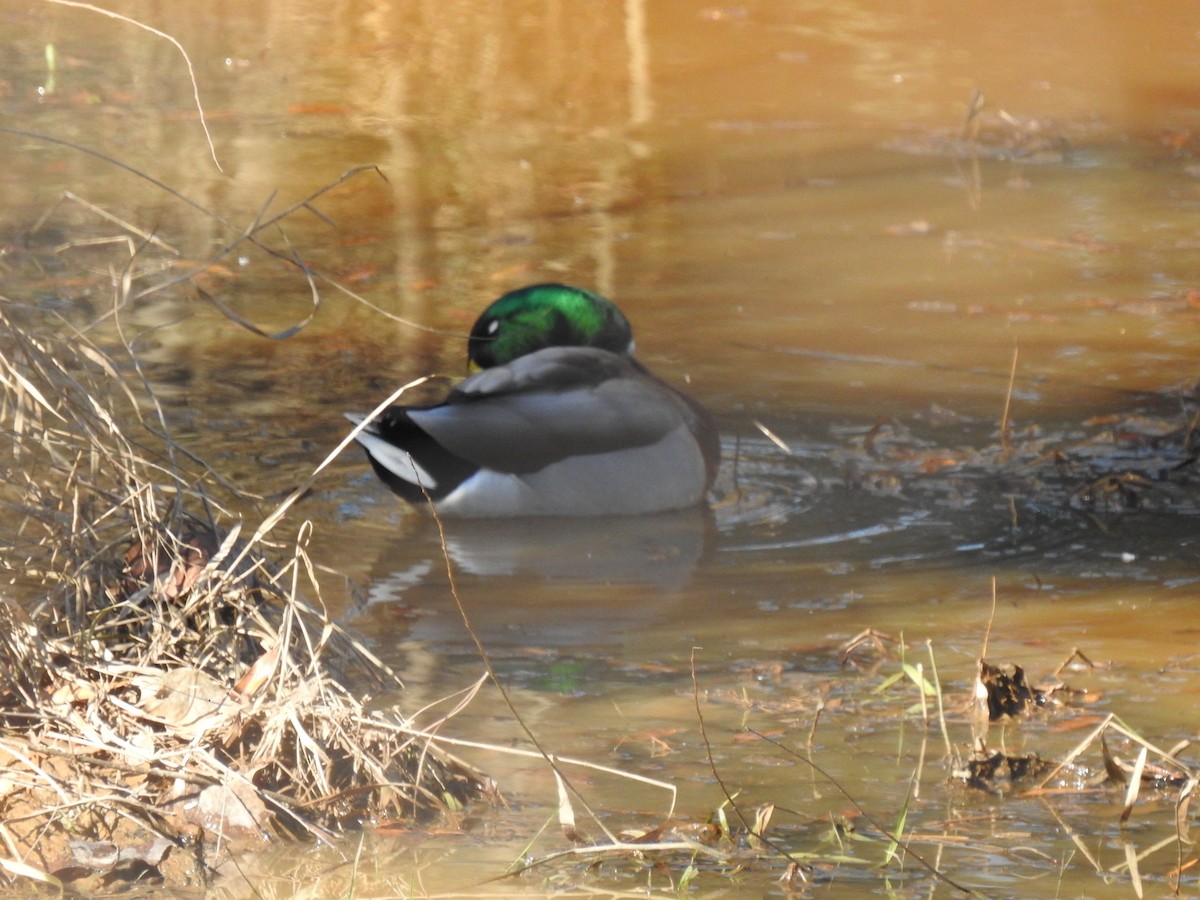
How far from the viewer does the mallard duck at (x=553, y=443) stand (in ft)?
20.4

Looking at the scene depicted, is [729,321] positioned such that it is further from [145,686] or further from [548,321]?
[145,686]

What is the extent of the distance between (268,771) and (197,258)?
5705mm

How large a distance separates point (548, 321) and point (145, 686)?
3631 millimetres

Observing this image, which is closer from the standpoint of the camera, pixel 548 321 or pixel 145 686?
pixel 145 686

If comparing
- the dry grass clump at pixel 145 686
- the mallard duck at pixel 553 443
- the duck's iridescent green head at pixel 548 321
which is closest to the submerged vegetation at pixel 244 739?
the dry grass clump at pixel 145 686

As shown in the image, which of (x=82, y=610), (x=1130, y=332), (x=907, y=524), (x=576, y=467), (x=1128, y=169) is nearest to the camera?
(x=82, y=610)

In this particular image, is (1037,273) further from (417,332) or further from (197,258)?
(197,258)

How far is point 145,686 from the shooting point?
3.46m

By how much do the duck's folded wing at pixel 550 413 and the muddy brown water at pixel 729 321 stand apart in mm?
255

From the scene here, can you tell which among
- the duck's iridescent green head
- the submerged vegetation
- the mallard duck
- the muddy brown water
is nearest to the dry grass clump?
the submerged vegetation

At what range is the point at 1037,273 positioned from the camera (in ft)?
28.4

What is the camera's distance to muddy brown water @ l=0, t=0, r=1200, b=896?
148 inches

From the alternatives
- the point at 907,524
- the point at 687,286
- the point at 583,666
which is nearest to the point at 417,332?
the point at 687,286

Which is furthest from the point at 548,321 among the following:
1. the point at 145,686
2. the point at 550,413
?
the point at 145,686
